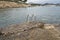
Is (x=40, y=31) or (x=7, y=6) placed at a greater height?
(x=40, y=31)

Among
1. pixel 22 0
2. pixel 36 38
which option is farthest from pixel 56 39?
pixel 22 0

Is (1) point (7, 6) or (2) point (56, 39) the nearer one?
(2) point (56, 39)

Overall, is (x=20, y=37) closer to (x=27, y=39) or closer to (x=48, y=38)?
(x=27, y=39)

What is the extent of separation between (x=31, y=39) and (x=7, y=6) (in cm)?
4847

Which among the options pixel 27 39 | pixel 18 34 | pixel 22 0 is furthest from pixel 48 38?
pixel 22 0

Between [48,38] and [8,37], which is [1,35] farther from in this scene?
[48,38]

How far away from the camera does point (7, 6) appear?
60875mm

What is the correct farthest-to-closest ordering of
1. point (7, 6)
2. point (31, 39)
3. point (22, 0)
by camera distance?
point (22, 0) < point (7, 6) < point (31, 39)

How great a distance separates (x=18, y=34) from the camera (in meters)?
14.8

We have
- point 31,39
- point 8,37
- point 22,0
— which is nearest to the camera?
point 31,39

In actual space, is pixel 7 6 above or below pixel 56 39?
below

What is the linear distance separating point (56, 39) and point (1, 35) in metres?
4.97

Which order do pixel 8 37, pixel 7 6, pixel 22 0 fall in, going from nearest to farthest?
pixel 8 37, pixel 7 6, pixel 22 0

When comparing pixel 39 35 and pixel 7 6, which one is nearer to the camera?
pixel 39 35
